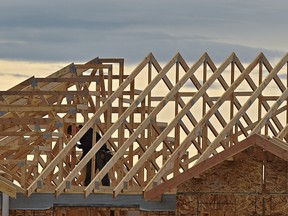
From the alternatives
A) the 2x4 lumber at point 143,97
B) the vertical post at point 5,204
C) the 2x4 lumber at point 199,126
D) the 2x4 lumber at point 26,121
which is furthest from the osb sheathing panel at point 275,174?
the vertical post at point 5,204

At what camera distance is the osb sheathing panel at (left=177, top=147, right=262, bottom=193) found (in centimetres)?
4125

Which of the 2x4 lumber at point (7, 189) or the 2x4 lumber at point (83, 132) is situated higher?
the 2x4 lumber at point (83, 132)

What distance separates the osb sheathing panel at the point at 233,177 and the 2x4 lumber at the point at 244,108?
1.47 m

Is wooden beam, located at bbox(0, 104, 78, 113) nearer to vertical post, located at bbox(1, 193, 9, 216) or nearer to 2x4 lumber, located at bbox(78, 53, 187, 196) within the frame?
2x4 lumber, located at bbox(78, 53, 187, 196)

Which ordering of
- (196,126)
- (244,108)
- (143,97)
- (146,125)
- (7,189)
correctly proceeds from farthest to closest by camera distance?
1. (244,108)
2. (143,97)
3. (196,126)
4. (146,125)
5. (7,189)

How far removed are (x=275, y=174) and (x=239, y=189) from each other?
1144mm

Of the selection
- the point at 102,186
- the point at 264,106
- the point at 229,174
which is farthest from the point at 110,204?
the point at 264,106

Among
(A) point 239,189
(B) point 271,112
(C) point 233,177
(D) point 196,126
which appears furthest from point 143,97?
(A) point 239,189

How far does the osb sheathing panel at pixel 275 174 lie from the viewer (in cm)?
4122

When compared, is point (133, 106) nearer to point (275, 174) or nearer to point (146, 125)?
point (146, 125)

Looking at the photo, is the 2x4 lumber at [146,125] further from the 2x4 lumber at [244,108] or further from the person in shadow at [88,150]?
the person in shadow at [88,150]

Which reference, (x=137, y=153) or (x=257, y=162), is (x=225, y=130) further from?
(x=137, y=153)

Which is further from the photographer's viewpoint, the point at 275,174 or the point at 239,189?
the point at 239,189

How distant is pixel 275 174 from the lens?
1625 inches
